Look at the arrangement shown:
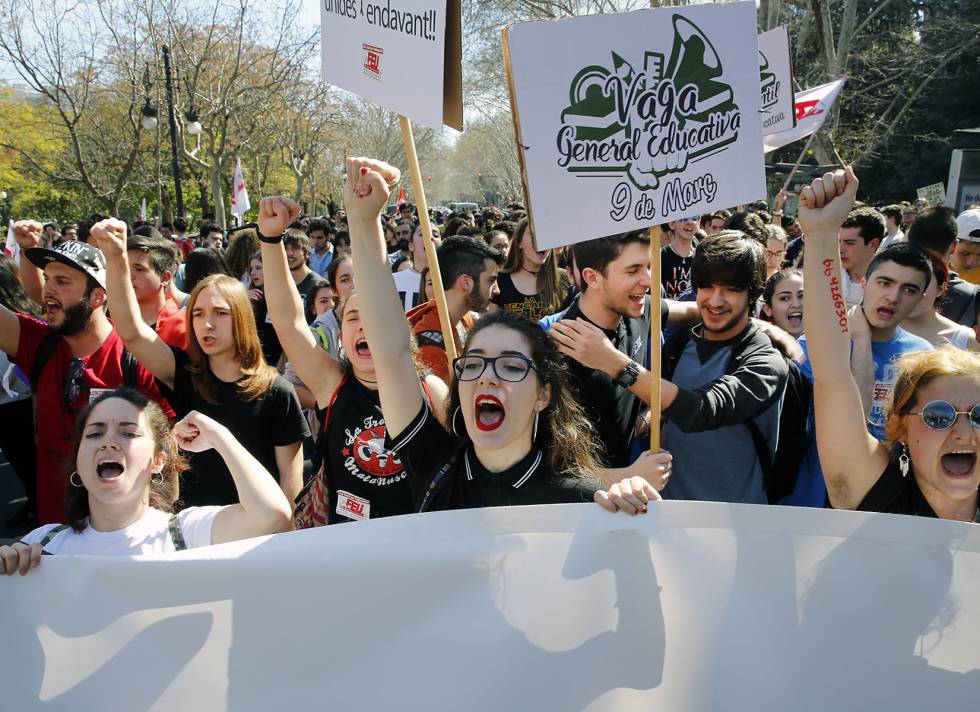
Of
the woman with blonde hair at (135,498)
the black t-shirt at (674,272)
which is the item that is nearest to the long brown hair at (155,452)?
the woman with blonde hair at (135,498)

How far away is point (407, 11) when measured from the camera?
2.76m

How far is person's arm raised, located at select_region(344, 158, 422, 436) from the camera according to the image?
7.89 feet

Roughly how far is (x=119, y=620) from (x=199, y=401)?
5.35ft

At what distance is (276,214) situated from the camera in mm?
2912

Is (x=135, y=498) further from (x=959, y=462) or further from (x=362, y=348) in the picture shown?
(x=959, y=462)

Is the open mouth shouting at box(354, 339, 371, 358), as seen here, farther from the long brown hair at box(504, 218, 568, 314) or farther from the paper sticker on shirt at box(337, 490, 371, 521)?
the long brown hair at box(504, 218, 568, 314)

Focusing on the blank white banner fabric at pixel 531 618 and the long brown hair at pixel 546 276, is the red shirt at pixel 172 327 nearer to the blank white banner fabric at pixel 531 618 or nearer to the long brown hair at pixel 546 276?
the long brown hair at pixel 546 276

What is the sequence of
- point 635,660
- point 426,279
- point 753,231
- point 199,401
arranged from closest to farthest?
point 635,660
point 199,401
point 426,279
point 753,231

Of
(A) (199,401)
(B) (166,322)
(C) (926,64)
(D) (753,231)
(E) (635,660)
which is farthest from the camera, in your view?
(C) (926,64)

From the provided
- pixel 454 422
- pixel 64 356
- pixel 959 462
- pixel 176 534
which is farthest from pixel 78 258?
pixel 959 462

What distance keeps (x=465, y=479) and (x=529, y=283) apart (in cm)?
349

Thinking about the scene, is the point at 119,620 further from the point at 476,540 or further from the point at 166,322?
the point at 166,322

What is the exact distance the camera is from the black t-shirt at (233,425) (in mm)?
3268

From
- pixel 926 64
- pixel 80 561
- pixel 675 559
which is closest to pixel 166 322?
pixel 80 561
